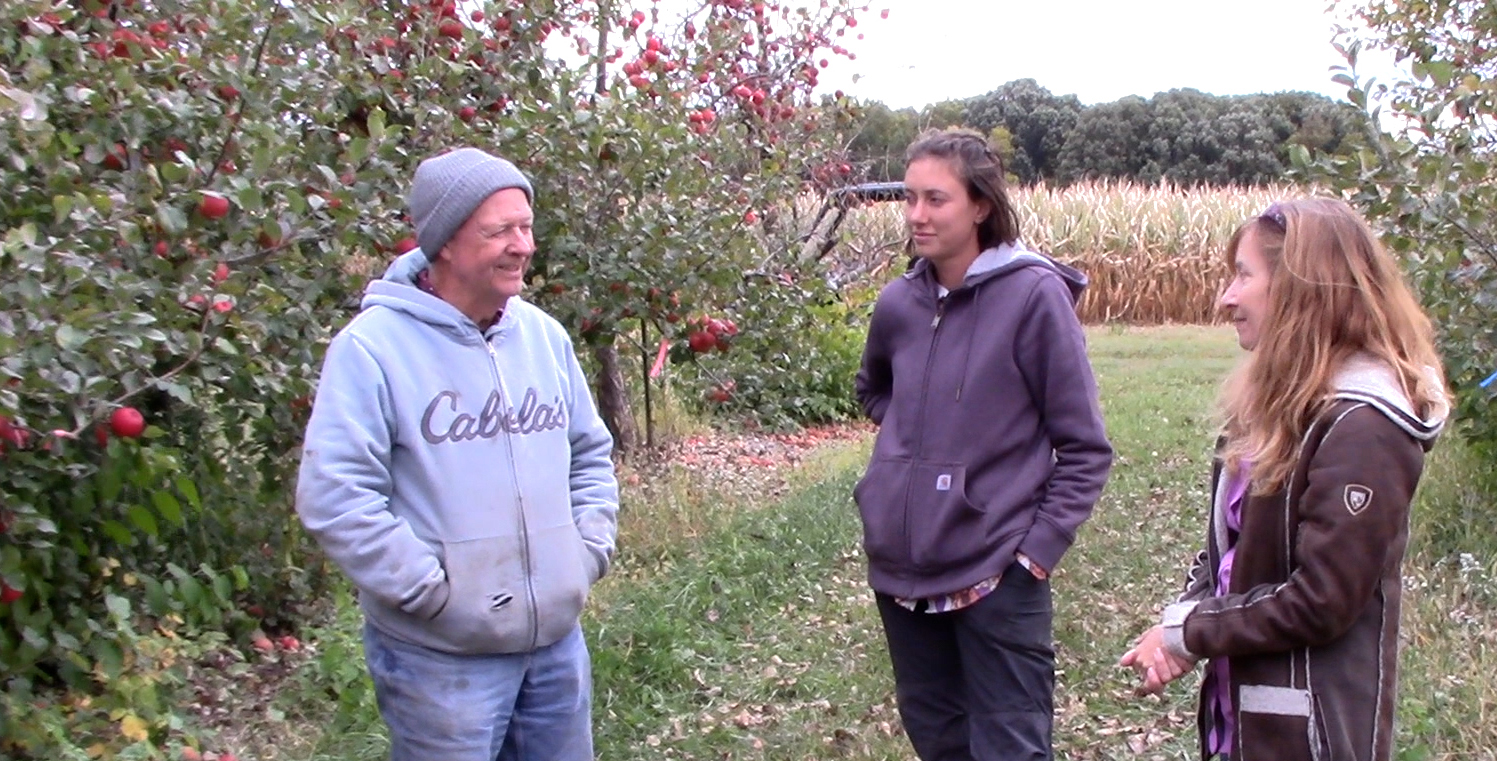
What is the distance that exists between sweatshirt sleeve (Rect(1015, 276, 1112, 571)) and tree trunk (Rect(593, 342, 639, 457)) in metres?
4.96

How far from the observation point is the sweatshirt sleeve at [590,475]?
2812 millimetres

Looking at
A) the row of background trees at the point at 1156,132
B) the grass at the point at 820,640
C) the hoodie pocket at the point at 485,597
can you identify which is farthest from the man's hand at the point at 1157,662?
the row of background trees at the point at 1156,132

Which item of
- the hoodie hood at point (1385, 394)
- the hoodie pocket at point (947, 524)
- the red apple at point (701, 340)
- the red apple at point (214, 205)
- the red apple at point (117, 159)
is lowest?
the red apple at point (701, 340)

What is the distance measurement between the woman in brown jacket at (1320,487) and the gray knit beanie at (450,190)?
1.38m

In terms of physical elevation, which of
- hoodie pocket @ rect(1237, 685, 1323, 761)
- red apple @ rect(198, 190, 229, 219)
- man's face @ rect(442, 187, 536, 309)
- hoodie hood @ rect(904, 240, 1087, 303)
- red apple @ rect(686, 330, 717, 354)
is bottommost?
hoodie pocket @ rect(1237, 685, 1323, 761)

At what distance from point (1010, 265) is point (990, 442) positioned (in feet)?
1.31

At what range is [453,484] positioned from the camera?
2.53 metres

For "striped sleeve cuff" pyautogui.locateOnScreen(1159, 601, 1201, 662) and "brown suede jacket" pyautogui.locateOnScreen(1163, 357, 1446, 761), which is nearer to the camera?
"brown suede jacket" pyautogui.locateOnScreen(1163, 357, 1446, 761)

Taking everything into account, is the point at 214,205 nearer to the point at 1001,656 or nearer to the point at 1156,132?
the point at 1001,656

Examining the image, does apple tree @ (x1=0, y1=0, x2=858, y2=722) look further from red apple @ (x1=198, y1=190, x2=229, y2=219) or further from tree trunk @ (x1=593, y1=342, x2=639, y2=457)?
tree trunk @ (x1=593, y1=342, x2=639, y2=457)

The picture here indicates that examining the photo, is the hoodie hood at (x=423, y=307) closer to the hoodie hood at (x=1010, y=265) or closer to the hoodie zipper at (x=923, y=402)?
the hoodie zipper at (x=923, y=402)

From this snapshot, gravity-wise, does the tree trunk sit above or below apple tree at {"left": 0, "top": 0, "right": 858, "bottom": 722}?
below

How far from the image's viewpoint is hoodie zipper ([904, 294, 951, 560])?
3.04 meters

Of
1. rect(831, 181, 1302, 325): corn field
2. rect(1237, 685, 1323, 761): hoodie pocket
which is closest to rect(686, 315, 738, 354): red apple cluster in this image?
rect(1237, 685, 1323, 761): hoodie pocket
